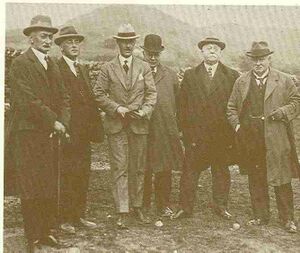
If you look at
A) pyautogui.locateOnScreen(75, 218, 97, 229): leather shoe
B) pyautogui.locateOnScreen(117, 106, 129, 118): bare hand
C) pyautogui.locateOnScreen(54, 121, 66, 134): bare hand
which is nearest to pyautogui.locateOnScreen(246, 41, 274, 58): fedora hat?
pyautogui.locateOnScreen(117, 106, 129, 118): bare hand

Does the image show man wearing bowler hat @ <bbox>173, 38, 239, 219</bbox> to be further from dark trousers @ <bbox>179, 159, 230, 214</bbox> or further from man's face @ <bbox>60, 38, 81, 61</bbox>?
man's face @ <bbox>60, 38, 81, 61</bbox>

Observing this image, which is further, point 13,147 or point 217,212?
point 217,212

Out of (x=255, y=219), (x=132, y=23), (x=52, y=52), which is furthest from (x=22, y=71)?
(x=255, y=219)

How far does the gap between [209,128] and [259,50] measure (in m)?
0.63

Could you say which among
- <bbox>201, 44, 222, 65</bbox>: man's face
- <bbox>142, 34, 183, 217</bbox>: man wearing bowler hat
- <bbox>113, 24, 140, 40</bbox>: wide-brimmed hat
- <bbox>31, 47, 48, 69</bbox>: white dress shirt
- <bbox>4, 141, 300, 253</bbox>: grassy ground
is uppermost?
<bbox>113, 24, 140, 40</bbox>: wide-brimmed hat

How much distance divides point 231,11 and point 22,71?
1566 mm

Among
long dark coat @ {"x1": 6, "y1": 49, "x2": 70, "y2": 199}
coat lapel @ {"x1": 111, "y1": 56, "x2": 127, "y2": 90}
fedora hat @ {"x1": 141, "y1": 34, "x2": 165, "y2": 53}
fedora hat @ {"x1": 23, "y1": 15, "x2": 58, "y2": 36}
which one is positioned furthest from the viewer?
fedora hat @ {"x1": 141, "y1": 34, "x2": 165, "y2": 53}

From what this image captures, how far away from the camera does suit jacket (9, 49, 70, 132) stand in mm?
3201

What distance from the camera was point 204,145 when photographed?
12.2ft

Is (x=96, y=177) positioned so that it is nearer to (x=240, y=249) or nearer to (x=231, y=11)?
(x=240, y=249)

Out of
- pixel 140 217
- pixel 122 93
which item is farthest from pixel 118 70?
pixel 140 217

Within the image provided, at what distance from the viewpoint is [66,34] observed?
3465 millimetres

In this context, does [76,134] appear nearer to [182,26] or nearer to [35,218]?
[35,218]

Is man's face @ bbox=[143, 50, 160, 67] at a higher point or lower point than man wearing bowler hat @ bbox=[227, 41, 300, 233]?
higher
